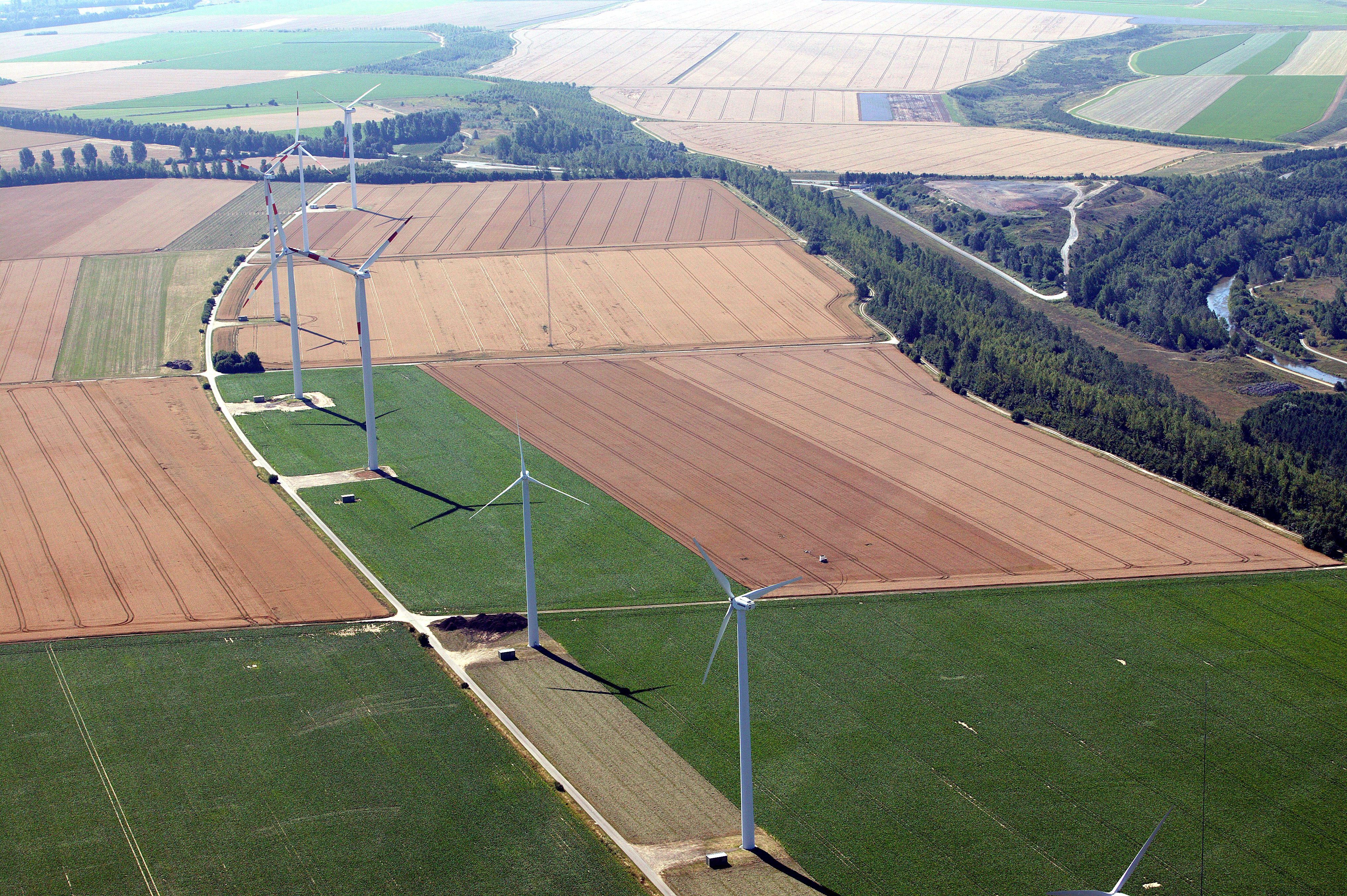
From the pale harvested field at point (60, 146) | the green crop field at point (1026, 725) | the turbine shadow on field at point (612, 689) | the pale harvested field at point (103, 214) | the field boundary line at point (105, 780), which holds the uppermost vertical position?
the pale harvested field at point (60, 146)

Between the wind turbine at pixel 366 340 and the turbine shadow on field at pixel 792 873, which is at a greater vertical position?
the wind turbine at pixel 366 340

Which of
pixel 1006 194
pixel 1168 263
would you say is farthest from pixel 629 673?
pixel 1006 194

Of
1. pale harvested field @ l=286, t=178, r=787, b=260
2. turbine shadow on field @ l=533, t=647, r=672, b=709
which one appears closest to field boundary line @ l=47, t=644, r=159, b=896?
turbine shadow on field @ l=533, t=647, r=672, b=709

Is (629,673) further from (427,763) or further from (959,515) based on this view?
(959,515)

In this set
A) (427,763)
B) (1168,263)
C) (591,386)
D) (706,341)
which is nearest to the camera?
(427,763)

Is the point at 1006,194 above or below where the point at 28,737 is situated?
above

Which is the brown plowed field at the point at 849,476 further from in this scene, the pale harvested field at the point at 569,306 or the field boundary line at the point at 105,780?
the field boundary line at the point at 105,780

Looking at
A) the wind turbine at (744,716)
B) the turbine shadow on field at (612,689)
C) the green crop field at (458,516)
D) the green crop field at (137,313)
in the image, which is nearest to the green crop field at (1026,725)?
the turbine shadow on field at (612,689)
